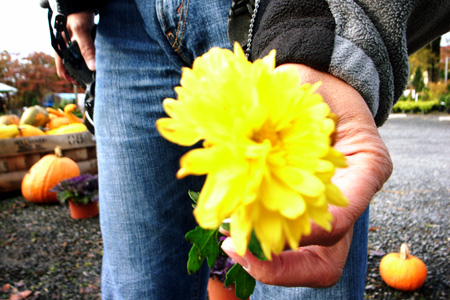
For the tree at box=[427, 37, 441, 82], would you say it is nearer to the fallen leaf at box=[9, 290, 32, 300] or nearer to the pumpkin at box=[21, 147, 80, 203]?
the pumpkin at box=[21, 147, 80, 203]

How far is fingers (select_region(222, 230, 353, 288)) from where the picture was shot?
0.59 metres

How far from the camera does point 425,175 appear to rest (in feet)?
18.8

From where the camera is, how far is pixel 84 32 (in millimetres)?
1511

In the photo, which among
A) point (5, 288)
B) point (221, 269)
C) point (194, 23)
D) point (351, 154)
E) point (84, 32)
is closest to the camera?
point (351, 154)

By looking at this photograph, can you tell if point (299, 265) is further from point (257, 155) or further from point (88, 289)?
point (88, 289)

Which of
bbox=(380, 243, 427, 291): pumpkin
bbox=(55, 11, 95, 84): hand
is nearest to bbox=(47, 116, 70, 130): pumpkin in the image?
bbox=(55, 11, 95, 84): hand

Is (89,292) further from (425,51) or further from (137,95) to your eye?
(425,51)

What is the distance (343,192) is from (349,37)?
37 cm

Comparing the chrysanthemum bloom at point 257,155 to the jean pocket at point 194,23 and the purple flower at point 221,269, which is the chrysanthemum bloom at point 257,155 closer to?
the jean pocket at point 194,23

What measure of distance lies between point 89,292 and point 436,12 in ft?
9.60

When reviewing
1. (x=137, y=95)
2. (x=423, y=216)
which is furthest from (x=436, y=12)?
(x=423, y=216)

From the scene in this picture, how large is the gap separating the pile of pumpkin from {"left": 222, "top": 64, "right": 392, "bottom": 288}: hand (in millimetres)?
5420

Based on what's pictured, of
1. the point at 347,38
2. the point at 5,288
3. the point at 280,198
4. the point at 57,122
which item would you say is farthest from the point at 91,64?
the point at 57,122

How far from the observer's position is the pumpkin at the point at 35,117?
6.21 meters
